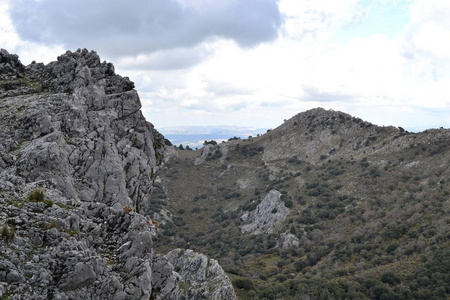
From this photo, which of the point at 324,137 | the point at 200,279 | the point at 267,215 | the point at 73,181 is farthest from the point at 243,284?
the point at 324,137

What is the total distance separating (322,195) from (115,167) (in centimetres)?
6222

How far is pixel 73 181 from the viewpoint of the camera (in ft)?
56.2

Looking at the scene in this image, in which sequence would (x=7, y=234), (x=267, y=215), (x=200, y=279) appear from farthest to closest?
(x=267, y=215) < (x=200, y=279) < (x=7, y=234)

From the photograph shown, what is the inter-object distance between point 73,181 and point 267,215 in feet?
198

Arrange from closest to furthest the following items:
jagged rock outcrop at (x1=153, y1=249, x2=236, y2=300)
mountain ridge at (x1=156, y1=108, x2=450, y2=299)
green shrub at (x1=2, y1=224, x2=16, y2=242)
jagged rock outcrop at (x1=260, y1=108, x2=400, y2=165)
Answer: green shrub at (x1=2, y1=224, x2=16, y2=242)
jagged rock outcrop at (x1=153, y1=249, x2=236, y2=300)
mountain ridge at (x1=156, y1=108, x2=450, y2=299)
jagged rock outcrop at (x1=260, y1=108, x2=400, y2=165)

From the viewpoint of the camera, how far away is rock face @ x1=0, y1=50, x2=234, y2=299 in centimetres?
1153

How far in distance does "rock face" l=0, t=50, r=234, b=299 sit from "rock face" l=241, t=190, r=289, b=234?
154 feet

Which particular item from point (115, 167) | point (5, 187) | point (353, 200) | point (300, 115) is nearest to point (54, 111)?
point (115, 167)

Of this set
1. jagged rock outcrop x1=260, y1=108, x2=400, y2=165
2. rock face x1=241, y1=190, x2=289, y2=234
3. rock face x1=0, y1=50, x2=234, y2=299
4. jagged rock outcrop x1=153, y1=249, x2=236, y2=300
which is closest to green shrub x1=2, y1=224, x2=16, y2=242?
rock face x1=0, y1=50, x2=234, y2=299

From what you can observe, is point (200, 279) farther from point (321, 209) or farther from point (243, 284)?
point (321, 209)

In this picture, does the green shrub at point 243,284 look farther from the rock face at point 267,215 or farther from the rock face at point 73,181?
the rock face at point 73,181

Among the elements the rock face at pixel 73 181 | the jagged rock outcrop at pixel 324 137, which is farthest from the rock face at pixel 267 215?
the rock face at pixel 73 181

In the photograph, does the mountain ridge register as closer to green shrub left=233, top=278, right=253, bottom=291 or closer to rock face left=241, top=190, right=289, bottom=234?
green shrub left=233, top=278, right=253, bottom=291

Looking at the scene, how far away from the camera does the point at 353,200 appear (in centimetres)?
6956
